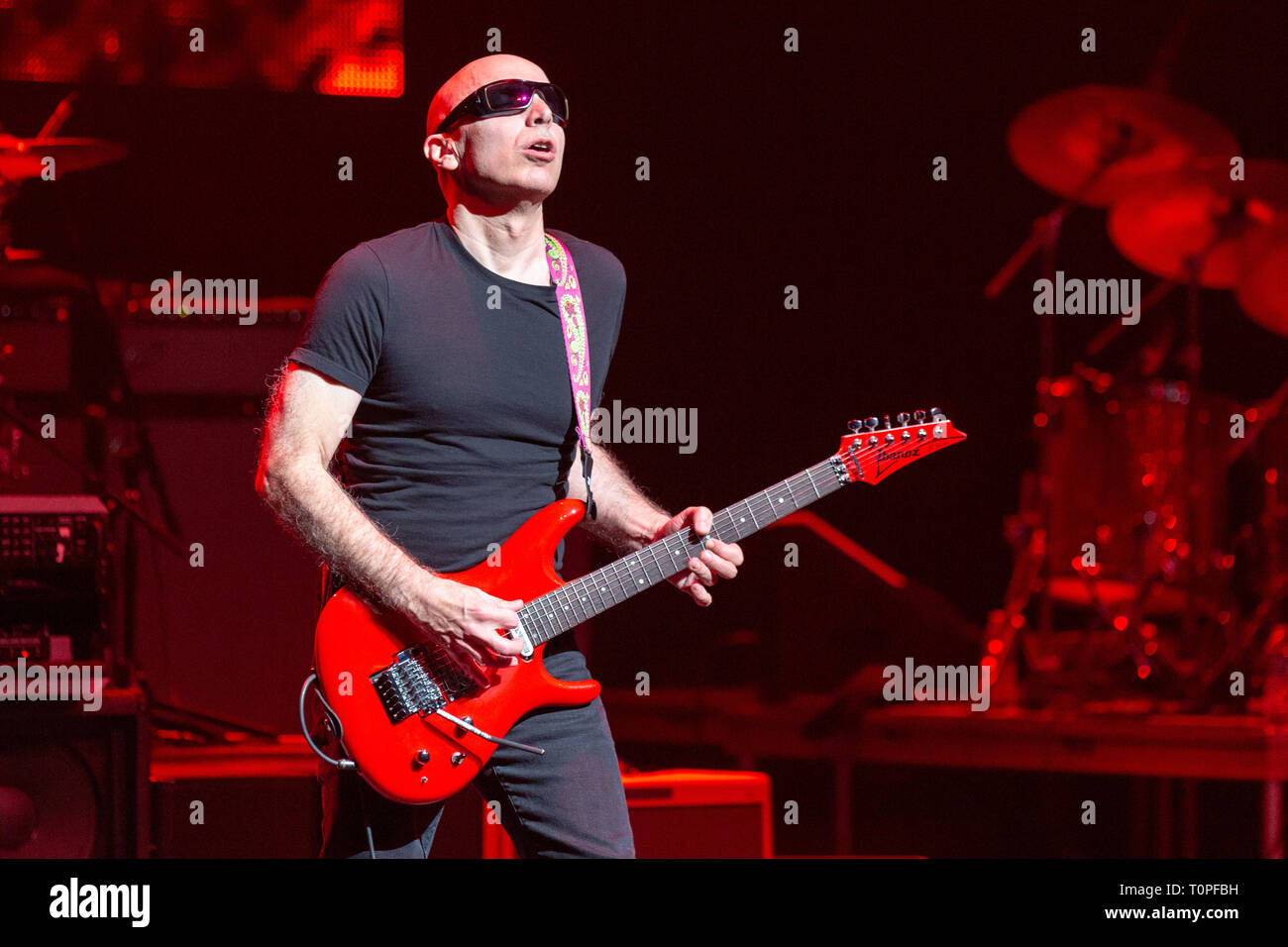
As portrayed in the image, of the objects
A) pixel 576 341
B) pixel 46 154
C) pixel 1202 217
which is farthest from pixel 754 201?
pixel 576 341

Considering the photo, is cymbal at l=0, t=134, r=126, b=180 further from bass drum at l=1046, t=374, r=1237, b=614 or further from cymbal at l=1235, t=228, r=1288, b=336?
cymbal at l=1235, t=228, r=1288, b=336

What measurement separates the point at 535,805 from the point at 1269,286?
16.0 feet

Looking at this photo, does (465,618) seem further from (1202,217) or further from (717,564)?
(1202,217)

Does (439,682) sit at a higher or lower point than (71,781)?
higher

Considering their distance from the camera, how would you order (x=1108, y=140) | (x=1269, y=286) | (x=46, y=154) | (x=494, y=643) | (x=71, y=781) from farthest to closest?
(x=1269, y=286), (x=1108, y=140), (x=46, y=154), (x=71, y=781), (x=494, y=643)

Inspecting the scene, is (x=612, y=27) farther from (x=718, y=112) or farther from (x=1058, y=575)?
(x=1058, y=575)

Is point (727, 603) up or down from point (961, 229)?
down

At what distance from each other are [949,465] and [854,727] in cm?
174

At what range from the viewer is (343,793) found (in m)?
2.61

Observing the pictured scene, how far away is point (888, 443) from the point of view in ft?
9.73

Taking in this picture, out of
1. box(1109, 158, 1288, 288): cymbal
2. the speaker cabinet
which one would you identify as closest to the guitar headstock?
the speaker cabinet

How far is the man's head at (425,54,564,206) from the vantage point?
2.80m

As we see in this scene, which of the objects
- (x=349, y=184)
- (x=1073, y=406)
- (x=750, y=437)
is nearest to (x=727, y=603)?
(x=750, y=437)

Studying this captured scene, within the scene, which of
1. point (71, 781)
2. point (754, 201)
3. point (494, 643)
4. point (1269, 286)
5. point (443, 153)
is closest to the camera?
point (494, 643)
